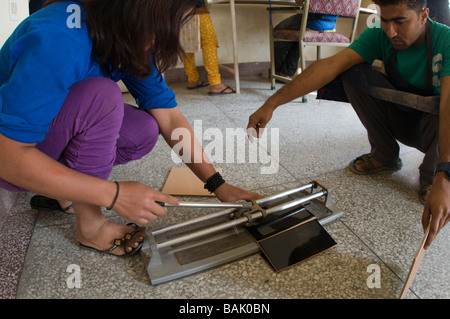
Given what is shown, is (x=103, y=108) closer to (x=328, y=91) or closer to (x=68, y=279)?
(x=68, y=279)

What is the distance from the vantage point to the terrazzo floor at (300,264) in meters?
0.75

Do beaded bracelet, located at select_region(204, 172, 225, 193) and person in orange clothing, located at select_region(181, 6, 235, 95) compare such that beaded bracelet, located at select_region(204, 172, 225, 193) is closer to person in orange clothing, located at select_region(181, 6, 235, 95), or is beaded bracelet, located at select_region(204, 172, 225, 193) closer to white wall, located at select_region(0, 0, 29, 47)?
white wall, located at select_region(0, 0, 29, 47)

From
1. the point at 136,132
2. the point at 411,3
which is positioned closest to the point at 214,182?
the point at 136,132

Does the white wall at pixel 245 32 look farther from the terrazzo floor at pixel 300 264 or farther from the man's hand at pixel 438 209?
the man's hand at pixel 438 209

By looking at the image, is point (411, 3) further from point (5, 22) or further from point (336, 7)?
point (5, 22)

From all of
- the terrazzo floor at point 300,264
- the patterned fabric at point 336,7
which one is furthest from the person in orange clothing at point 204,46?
the terrazzo floor at point 300,264

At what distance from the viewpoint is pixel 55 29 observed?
1.74ft

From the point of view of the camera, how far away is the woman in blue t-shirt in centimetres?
51

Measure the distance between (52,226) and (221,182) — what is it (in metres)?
0.57

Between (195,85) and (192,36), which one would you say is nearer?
(192,36)

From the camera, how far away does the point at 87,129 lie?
0.70m

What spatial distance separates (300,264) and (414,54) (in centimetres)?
84

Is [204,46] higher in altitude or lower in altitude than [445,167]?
higher

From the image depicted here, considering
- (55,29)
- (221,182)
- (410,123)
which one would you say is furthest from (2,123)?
(410,123)
